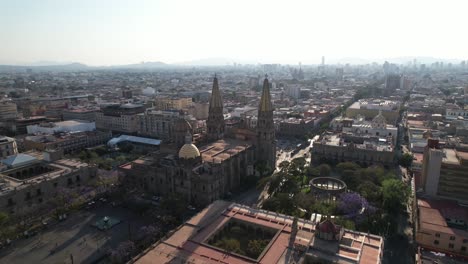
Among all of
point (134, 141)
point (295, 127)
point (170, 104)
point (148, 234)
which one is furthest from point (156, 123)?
point (148, 234)

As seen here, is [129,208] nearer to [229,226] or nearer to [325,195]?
[229,226]

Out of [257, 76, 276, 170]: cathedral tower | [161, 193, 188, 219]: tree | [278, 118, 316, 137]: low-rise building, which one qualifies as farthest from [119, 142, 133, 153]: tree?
[278, 118, 316, 137]: low-rise building

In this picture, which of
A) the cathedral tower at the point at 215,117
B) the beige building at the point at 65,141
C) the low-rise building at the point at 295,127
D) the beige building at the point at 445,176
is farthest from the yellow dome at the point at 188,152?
the low-rise building at the point at 295,127

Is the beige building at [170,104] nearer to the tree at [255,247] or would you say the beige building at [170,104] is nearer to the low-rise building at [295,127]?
the low-rise building at [295,127]

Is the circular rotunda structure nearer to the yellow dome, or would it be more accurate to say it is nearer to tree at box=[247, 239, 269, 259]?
tree at box=[247, 239, 269, 259]

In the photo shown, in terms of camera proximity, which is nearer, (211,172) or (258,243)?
(258,243)

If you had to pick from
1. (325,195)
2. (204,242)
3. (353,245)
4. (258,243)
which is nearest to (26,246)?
(204,242)

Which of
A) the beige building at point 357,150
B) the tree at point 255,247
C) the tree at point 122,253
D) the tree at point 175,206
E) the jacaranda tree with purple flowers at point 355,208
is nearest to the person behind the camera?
the tree at point 255,247
